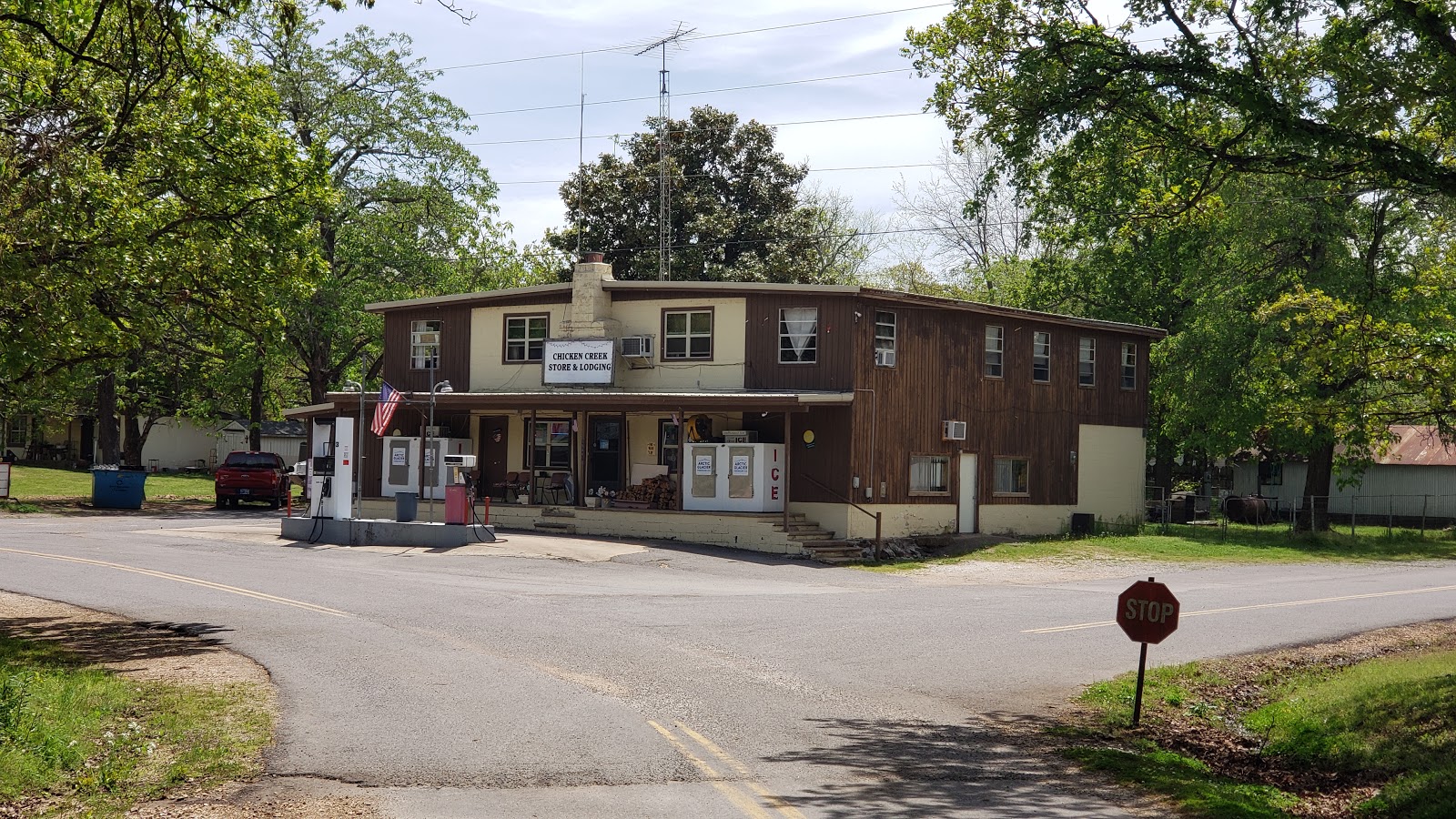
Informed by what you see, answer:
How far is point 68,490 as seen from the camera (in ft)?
146

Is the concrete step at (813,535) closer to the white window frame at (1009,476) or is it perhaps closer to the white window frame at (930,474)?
the white window frame at (930,474)

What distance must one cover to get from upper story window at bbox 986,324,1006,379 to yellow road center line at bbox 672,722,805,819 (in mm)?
24357

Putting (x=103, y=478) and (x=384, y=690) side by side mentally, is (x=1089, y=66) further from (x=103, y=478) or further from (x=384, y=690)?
(x=103, y=478)

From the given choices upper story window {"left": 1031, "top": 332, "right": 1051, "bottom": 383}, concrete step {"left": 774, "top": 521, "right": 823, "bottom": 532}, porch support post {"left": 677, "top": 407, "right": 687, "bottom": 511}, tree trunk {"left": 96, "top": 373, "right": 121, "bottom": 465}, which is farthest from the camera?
tree trunk {"left": 96, "top": 373, "right": 121, "bottom": 465}

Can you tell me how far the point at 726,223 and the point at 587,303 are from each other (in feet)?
63.6

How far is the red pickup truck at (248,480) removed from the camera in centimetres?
4075

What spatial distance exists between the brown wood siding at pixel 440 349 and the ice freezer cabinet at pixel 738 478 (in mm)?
8540

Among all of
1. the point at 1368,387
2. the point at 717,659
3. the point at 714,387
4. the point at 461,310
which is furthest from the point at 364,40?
the point at 717,659

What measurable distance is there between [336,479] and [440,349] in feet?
28.4

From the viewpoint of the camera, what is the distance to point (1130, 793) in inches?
340

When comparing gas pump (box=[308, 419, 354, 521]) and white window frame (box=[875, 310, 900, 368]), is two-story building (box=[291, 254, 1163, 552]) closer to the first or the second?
white window frame (box=[875, 310, 900, 368])

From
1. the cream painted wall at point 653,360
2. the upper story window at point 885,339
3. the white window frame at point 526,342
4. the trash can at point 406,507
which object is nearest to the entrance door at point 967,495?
the upper story window at point 885,339

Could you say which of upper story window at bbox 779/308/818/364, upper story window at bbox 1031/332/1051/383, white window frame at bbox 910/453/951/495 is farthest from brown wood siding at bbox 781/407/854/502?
upper story window at bbox 1031/332/1051/383

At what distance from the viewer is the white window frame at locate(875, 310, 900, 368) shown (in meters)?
30.4
